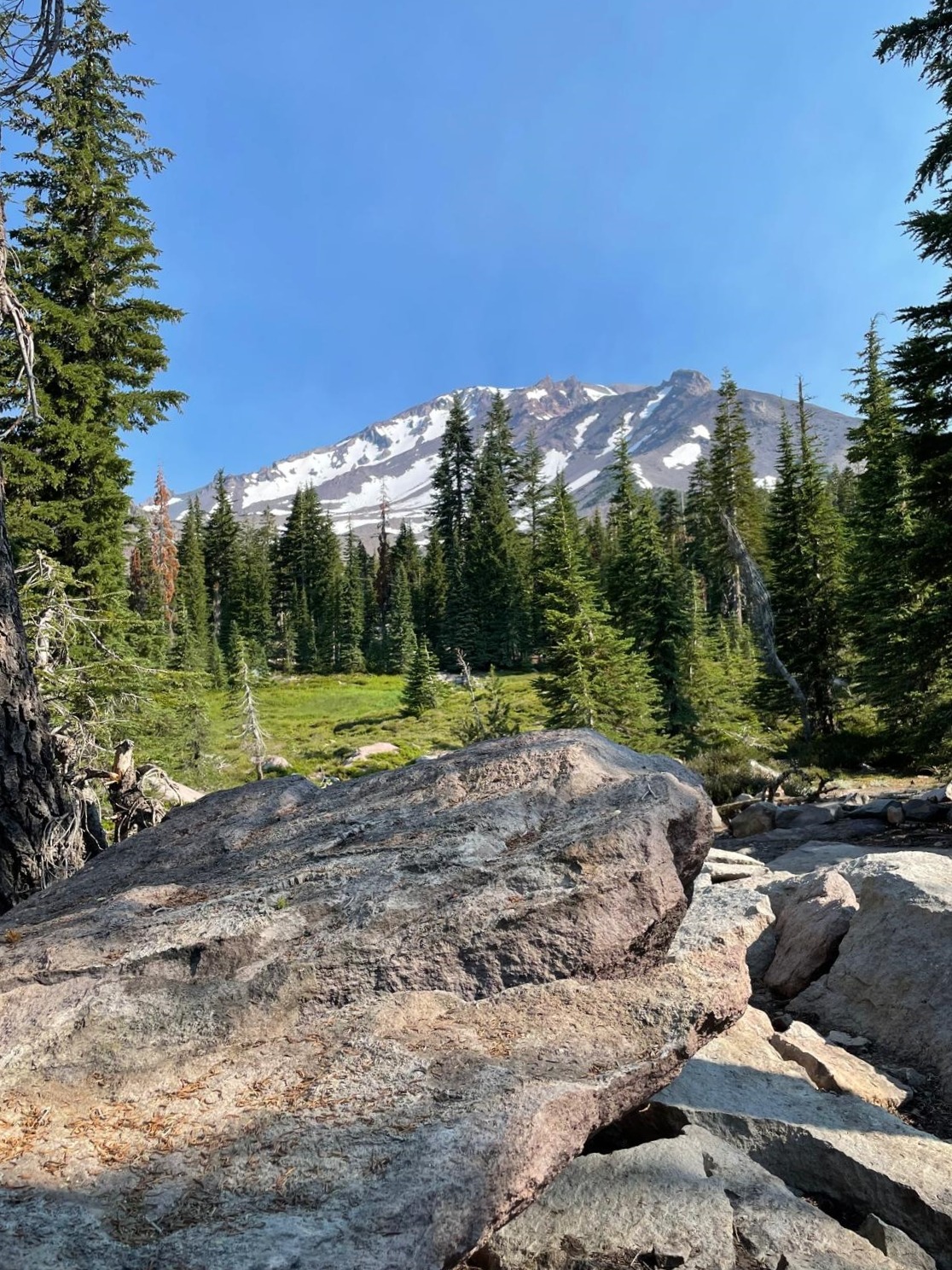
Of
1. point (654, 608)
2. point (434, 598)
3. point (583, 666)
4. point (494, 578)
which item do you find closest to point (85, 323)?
point (583, 666)

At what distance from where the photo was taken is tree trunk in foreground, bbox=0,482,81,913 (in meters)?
4.39

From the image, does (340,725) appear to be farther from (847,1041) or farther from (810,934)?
(847,1041)

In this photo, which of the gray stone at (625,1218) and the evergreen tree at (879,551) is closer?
the gray stone at (625,1218)

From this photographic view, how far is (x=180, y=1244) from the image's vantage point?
1.65m

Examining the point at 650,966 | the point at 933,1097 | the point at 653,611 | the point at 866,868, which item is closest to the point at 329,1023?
→ the point at 650,966

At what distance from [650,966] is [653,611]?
24.2 metres

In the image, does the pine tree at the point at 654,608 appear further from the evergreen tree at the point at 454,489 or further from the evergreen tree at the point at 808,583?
the evergreen tree at the point at 454,489

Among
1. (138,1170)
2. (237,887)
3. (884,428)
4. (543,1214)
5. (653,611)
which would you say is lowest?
(543,1214)

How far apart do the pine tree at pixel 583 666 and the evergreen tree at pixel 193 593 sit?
3201 cm

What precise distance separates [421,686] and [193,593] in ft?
125

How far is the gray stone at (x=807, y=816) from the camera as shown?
1189cm

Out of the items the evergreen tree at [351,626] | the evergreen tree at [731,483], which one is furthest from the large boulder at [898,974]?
the evergreen tree at [351,626]

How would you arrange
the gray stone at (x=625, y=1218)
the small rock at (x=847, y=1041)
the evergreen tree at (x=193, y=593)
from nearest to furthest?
the gray stone at (x=625, y=1218)
the small rock at (x=847, y=1041)
the evergreen tree at (x=193, y=593)

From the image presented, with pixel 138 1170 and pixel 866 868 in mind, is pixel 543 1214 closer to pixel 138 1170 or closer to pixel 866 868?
pixel 138 1170
